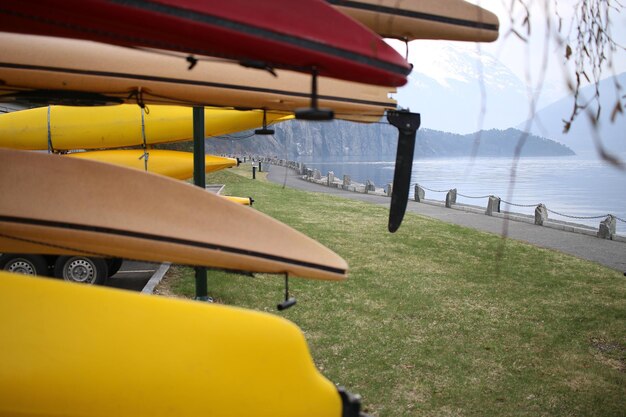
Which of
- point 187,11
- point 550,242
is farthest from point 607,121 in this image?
point 550,242

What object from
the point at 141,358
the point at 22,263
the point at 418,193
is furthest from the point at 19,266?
the point at 418,193

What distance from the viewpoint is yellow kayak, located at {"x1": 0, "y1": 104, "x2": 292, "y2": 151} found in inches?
302

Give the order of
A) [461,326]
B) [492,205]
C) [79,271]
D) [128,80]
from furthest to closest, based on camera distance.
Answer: [492,205] < [79,271] < [461,326] < [128,80]

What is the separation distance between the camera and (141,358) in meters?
2.06

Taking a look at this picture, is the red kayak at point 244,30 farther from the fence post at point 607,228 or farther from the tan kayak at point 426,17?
the fence post at point 607,228

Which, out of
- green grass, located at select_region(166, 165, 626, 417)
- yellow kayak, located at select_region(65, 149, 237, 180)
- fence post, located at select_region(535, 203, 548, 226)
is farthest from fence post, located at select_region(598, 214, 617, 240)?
yellow kayak, located at select_region(65, 149, 237, 180)

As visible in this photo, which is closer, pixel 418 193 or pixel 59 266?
pixel 59 266

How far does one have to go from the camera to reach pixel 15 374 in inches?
76.9

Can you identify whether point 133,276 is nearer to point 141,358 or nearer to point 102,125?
point 102,125

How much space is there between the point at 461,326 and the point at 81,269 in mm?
4428

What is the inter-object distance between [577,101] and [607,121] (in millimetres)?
95

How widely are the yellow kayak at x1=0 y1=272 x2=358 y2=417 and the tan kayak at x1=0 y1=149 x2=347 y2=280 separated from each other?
40cm

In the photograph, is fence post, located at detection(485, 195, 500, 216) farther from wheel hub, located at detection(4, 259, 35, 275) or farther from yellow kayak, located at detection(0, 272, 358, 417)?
yellow kayak, located at detection(0, 272, 358, 417)

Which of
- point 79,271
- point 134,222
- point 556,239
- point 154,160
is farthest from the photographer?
point 556,239
